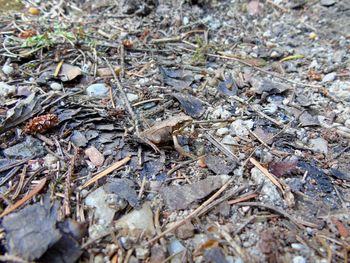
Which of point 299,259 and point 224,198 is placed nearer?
point 299,259

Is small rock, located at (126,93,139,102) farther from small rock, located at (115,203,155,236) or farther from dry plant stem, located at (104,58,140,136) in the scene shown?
small rock, located at (115,203,155,236)

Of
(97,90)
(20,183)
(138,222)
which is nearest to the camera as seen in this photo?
(138,222)

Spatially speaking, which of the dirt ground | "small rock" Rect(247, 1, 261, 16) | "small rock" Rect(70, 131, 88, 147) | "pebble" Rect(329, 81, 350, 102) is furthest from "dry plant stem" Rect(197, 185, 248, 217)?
"small rock" Rect(247, 1, 261, 16)

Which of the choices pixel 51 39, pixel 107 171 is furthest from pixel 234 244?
pixel 51 39

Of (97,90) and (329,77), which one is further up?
(329,77)

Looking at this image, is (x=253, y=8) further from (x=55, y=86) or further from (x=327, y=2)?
(x=55, y=86)

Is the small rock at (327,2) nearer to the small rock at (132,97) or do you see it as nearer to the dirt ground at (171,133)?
the dirt ground at (171,133)

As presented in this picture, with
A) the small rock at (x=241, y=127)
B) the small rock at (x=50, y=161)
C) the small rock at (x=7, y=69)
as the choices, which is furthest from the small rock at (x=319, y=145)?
the small rock at (x=7, y=69)

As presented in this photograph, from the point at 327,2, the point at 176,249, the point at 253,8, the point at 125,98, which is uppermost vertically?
the point at 327,2
